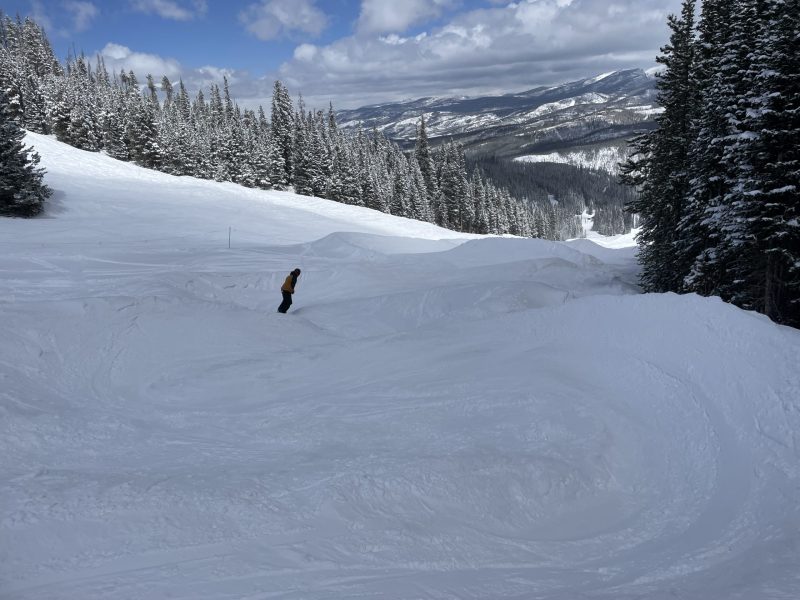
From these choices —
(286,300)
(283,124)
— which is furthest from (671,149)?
(283,124)

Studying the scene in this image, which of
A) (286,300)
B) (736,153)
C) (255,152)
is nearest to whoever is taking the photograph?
(286,300)

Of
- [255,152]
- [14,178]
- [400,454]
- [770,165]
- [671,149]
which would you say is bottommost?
[400,454]

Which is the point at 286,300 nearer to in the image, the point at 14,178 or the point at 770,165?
the point at 770,165

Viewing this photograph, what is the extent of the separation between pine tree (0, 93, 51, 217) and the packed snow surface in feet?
74.0

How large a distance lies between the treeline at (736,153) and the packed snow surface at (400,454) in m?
6.91

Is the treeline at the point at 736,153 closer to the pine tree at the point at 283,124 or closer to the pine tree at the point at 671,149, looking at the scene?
the pine tree at the point at 671,149

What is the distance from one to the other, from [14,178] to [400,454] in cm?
3232

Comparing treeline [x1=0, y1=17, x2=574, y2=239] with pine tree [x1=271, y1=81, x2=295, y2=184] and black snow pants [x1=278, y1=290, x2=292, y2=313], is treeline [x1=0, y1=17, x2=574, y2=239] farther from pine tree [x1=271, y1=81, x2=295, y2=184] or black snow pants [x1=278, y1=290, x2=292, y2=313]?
black snow pants [x1=278, y1=290, x2=292, y2=313]

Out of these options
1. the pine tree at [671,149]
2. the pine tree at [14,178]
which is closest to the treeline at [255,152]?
the pine tree at [14,178]

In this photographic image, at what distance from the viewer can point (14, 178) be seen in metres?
28.5

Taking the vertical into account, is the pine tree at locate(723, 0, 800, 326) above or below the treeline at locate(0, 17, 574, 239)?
below

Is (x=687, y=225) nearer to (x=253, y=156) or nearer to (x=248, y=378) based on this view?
(x=248, y=378)

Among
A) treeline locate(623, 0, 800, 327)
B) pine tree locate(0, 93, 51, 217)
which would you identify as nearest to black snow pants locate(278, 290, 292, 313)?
treeline locate(623, 0, 800, 327)

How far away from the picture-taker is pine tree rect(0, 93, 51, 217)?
27938mm
